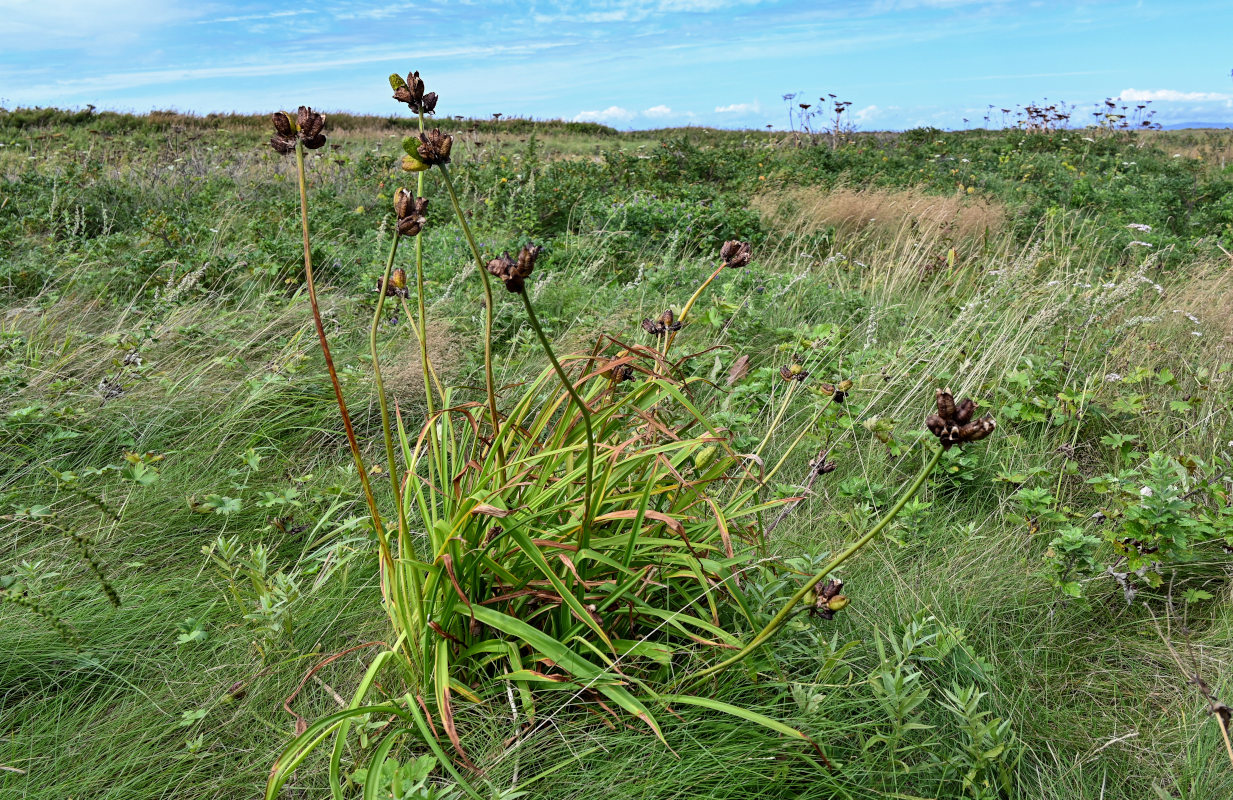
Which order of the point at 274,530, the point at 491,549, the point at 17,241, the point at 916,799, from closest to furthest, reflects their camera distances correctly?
the point at 916,799
the point at 491,549
the point at 274,530
the point at 17,241

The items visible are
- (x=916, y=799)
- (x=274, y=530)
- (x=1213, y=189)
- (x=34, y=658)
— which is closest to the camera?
(x=916, y=799)

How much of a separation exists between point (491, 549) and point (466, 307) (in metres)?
2.74

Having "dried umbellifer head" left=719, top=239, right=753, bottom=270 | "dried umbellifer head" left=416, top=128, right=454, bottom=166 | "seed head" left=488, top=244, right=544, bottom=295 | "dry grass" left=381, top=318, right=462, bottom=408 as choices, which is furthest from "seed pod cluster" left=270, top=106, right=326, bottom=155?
"dry grass" left=381, top=318, right=462, bottom=408

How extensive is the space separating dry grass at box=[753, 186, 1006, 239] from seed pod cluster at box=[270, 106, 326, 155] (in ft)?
19.8

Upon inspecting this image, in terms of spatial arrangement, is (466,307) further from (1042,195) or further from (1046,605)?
(1042,195)

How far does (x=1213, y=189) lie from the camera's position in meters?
8.50

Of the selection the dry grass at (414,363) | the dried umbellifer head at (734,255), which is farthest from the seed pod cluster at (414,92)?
the dry grass at (414,363)

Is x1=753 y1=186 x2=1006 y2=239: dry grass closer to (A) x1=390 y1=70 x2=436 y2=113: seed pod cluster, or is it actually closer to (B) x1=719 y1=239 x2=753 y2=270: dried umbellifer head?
(B) x1=719 y1=239 x2=753 y2=270: dried umbellifer head

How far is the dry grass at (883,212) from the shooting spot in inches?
278

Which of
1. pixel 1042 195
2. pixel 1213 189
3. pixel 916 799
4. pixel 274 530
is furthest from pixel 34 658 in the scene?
pixel 1213 189

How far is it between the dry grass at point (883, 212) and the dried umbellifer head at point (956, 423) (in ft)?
19.7

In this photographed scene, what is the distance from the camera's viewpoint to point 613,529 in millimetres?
1945

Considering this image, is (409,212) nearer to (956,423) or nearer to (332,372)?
(332,372)

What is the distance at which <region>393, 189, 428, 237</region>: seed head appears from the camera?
1437 mm
